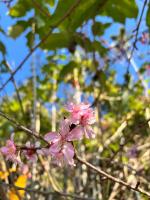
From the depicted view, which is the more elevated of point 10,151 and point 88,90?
point 88,90

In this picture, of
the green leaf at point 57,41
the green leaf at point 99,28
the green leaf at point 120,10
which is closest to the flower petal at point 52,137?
the green leaf at point 120,10

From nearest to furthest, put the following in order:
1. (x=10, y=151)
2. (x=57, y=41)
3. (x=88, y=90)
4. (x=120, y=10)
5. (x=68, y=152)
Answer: (x=68, y=152) → (x=10, y=151) → (x=120, y=10) → (x=57, y=41) → (x=88, y=90)

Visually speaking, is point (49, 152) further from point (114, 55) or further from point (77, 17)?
point (114, 55)

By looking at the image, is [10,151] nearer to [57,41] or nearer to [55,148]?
[55,148]

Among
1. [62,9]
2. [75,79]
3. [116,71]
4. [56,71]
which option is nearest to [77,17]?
[62,9]

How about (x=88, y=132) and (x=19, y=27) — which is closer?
(x=88, y=132)

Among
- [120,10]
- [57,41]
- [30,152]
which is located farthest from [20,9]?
[30,152]
